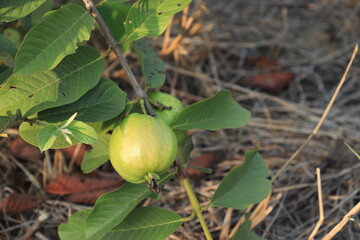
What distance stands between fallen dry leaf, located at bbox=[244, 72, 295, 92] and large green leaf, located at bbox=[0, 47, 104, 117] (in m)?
1.45

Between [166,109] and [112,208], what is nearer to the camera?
[112,208]

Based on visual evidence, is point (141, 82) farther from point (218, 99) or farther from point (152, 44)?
point (218, 99)

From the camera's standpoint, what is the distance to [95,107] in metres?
1.20

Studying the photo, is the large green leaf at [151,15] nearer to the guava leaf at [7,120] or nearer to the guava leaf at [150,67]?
the guava leaf at [150,67]

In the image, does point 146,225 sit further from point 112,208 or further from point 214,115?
point 214,115

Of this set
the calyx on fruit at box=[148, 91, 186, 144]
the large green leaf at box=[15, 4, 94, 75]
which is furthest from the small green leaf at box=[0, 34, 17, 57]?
the calyx on fruit at box=[148, 91, 186, 144]

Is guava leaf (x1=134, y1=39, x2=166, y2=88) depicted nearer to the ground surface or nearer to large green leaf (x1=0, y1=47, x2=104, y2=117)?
large green leaf (x1=0, y1=47, x2=104, y2=117)

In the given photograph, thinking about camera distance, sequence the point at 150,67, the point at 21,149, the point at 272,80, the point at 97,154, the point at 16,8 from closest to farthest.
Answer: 1. the point at 16,8
2. the point at 97,154
3. the point at 150,67
4. the point at 21,149
5. the point at 272,80

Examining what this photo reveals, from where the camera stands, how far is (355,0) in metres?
3.14

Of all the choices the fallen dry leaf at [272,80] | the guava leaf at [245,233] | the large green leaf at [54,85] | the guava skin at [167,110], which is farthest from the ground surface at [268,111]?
the large green leaf at [54,85]

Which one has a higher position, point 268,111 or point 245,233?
point 245,233

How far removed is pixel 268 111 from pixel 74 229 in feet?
4.75

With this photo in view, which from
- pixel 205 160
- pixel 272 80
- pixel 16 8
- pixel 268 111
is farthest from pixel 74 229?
pixel 272 80

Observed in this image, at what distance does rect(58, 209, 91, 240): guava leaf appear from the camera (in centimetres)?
117
